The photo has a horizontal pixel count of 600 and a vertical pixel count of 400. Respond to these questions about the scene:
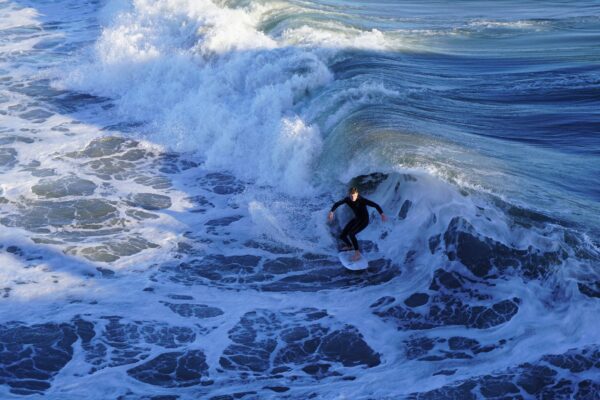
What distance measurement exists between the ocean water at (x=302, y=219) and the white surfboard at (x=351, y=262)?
0.41 feet

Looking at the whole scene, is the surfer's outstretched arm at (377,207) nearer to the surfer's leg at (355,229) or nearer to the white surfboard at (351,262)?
the surfer's leg at (355,229)

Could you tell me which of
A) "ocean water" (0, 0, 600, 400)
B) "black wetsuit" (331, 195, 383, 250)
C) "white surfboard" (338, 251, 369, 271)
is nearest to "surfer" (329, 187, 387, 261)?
"black wetsuit" (331, 195, 383, 250)

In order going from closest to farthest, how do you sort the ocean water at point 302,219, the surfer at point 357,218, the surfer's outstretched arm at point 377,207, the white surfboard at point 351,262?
the ocean water at point 302,219 → the white surfboard at point 351,262 → the surfer's outstretched arm at point 377,207 → the surfer at point 357,218

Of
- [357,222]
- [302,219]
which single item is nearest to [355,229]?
[357,222]

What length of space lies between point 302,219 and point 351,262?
6.03 feet

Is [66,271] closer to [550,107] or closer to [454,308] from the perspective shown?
[454,308]

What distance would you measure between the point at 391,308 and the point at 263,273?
225 cm

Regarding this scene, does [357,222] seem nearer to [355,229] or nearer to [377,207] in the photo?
[355,229]

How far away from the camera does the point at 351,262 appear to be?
465 inches

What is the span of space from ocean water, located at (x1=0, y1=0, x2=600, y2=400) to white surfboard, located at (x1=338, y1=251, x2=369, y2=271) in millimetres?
124

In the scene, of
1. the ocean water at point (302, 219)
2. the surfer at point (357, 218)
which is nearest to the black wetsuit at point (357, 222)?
the surfer at point (357, 218)

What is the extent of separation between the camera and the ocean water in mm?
9273

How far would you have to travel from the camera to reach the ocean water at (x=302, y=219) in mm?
9273

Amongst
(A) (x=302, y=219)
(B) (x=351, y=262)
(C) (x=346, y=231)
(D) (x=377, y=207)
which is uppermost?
(D) (x=377, y=207)
